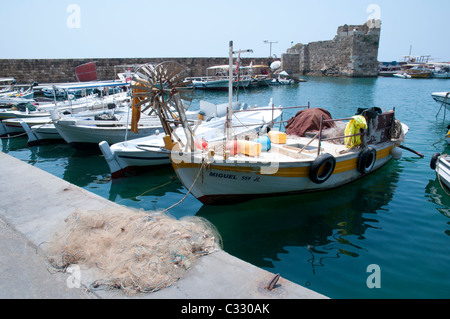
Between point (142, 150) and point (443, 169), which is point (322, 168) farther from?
point (142, 150)

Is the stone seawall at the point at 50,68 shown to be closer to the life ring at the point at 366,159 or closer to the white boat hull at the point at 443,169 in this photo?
the life ring at the point at 366,159

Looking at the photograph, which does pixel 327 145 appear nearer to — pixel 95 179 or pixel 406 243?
pixel 406 243

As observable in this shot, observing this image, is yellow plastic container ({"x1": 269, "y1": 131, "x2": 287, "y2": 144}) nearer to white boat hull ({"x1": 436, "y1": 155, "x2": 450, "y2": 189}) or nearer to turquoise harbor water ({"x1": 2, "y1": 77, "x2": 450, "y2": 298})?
turquoise harbor water ({"x1": 2, "y1": 77, "x2": 450, "y2": 298})

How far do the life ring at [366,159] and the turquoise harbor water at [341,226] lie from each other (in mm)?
840

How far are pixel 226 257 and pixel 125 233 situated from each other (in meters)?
1.54

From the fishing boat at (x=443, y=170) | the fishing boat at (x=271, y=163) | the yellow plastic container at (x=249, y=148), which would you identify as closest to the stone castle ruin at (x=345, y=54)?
the fishing boat at (x=443, y=170)

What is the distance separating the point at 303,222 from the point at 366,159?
3.02 meters

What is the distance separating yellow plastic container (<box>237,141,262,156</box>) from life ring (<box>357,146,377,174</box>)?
10.9ft

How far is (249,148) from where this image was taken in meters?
7.94

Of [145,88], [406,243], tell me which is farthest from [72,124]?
[406,243]

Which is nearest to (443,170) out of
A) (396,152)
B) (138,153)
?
(396,152)

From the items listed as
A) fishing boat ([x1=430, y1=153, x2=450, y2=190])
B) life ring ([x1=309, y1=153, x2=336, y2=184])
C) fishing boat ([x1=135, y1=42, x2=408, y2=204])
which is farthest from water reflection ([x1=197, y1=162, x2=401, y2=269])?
fishing boat ([x1=430, y1=153, x2=450, y2=190])

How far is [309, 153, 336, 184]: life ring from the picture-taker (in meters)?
7.81
